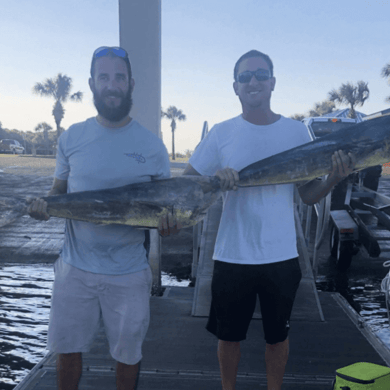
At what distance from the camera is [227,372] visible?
232cm

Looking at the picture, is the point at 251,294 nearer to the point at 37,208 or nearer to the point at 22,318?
the point at 37,208

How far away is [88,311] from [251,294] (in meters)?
0.90

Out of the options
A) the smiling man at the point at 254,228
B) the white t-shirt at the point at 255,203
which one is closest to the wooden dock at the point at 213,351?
the smiling man at the point at 254,228

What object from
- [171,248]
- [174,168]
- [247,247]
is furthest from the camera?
[174,168]

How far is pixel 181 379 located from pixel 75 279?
1.32 m

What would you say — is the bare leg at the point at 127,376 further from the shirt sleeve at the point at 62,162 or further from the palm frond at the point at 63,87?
the palm frond at the point at 63,87

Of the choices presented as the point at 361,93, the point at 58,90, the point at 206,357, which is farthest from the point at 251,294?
the point at 58,90

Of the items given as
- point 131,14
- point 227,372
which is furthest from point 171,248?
point 227,372

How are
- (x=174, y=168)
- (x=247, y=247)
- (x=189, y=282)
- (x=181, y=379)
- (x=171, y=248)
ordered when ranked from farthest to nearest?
(x=174, y=168) → (x=171, y=248) → (x=189, y=282) → (x=181, y=379) → (x=247, y=247)

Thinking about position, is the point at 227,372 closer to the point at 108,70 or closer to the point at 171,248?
the point at 108,70

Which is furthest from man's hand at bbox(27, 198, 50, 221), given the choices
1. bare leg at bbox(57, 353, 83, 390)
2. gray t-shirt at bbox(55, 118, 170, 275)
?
bare leg at bbox(57, 353, 83, 390)

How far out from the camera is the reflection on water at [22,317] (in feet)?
11.6

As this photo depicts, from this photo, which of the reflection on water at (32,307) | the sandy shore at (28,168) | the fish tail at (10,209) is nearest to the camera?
the fish tail at (10,209)

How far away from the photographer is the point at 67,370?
216cm
